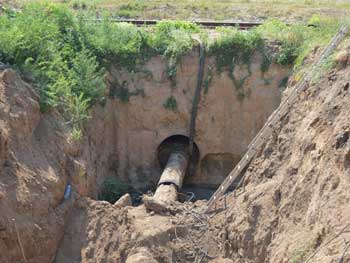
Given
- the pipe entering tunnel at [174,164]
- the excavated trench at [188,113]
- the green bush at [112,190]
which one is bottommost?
the green bush at [112,190]

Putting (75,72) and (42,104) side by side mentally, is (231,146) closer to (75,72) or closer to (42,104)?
(75,72)

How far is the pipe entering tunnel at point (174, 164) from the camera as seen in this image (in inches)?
662

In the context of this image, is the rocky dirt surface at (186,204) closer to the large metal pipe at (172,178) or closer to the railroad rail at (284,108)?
the railroad rail at (284,108)

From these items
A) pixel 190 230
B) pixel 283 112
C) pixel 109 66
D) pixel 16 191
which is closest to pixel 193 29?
pixel 109 66

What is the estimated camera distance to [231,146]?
19.6m

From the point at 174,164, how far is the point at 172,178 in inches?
37.6

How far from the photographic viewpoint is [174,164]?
18453 mm

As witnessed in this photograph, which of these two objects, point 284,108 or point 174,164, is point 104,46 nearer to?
point 174,164

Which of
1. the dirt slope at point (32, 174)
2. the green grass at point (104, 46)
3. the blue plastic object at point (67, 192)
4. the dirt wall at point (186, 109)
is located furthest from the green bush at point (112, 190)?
the blue plastic object at point (67, 192)

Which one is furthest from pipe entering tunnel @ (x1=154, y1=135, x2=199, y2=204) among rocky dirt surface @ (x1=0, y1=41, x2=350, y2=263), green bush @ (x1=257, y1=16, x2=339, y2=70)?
green bush @ (x1=257, y1=16, x2=339, y2=70)

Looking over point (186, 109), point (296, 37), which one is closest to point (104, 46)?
point (186, 109)

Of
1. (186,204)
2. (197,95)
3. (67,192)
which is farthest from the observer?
(197,95)

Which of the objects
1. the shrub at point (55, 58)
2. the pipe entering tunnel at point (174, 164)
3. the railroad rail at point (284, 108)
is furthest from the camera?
the pipe entering tunnel at point (174, 164)

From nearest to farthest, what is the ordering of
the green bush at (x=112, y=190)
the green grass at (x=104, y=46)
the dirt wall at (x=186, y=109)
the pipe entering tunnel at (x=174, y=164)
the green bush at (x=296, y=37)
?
the green grass at (x=104, y=46), the pipe entering tunnel at (x=174, y=164), the green bush at (x=296, y=37), the green bush at (x=112, y=190), the dirt wall at (x=186, y=109)
